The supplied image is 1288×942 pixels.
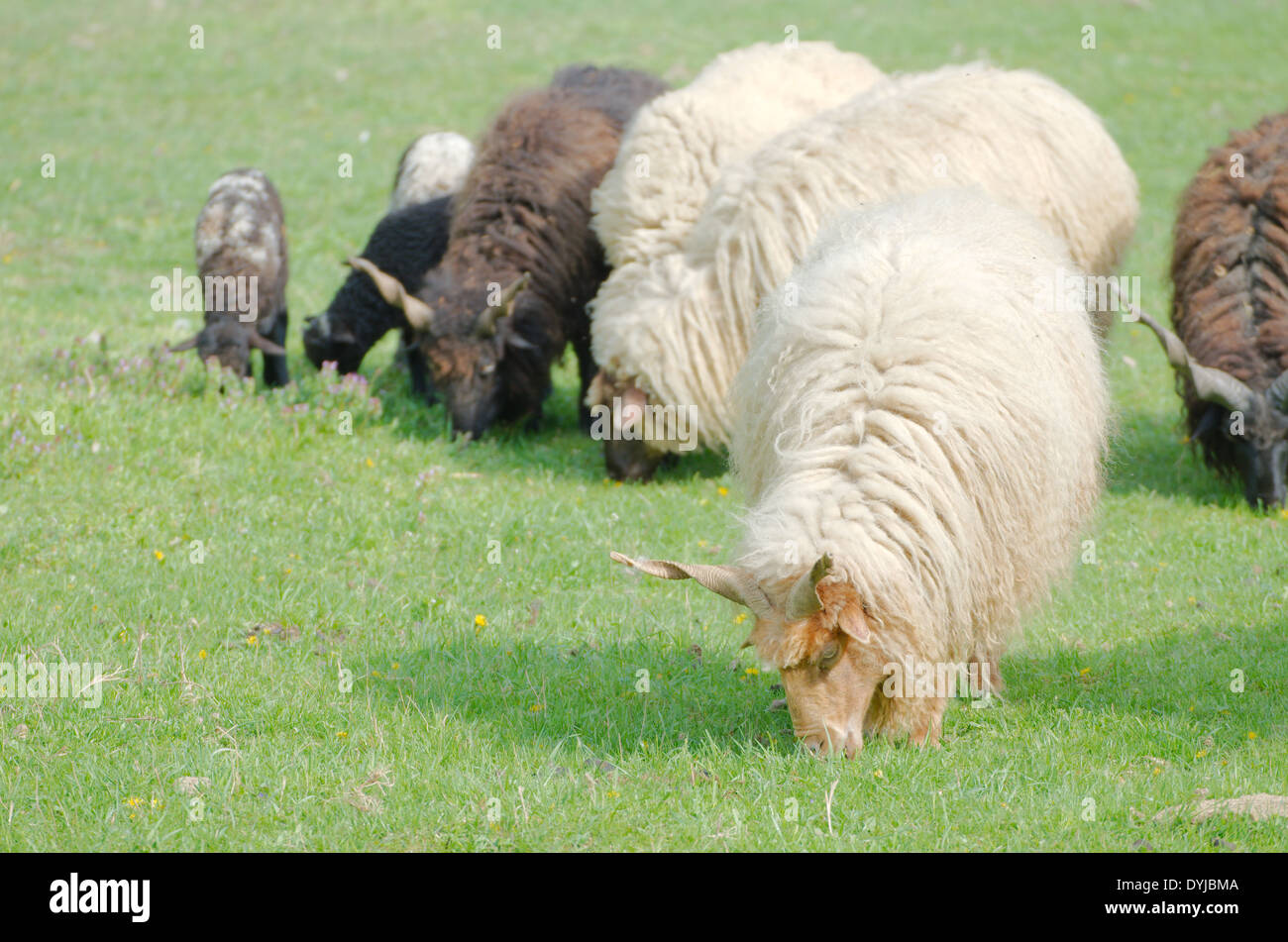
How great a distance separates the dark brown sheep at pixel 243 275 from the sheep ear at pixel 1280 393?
22.1ft

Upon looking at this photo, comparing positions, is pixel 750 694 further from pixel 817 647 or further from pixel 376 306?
pixel 376 306

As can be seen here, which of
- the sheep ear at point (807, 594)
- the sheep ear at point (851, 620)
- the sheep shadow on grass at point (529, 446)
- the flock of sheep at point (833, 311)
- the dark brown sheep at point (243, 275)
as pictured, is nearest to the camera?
the sheep ear at point (807, 594)

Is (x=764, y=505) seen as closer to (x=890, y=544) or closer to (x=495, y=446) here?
(x=890, y=544)

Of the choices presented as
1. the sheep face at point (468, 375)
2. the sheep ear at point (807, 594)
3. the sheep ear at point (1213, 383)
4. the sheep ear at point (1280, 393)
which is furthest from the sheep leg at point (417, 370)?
the sheep ear at point (807, 594)

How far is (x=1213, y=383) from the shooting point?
27.9 ft

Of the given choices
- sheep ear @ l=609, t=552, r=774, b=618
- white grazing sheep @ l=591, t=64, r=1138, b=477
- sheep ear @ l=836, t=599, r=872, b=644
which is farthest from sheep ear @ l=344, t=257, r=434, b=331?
sheep ear @ l=836, t=599, r=872, b=644

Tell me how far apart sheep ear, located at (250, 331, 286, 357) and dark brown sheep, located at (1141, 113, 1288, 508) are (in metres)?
6.00

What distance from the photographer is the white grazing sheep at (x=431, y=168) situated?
1244 cm

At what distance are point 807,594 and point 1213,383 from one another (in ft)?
16.3

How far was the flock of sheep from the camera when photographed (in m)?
4.85

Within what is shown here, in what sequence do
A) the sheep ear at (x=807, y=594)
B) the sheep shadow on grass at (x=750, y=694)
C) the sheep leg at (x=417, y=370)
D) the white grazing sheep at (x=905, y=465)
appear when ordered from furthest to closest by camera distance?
the sheep leg at (x=417, y=370) < the sheep shadow on grass at (x=750, y=694) < the white grazing sheep at (x=905, y=465) < the sheep ear at (x=807, y=594)

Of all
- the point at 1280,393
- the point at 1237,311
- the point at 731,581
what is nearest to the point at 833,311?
the point at 731,581

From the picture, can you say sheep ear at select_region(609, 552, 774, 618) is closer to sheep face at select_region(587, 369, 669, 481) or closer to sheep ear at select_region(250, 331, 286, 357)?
sheep face at select_region(587, 369, 669, 481)

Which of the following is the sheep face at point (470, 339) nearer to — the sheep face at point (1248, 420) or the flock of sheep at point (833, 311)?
the flock of sheep at point (833, 311)
